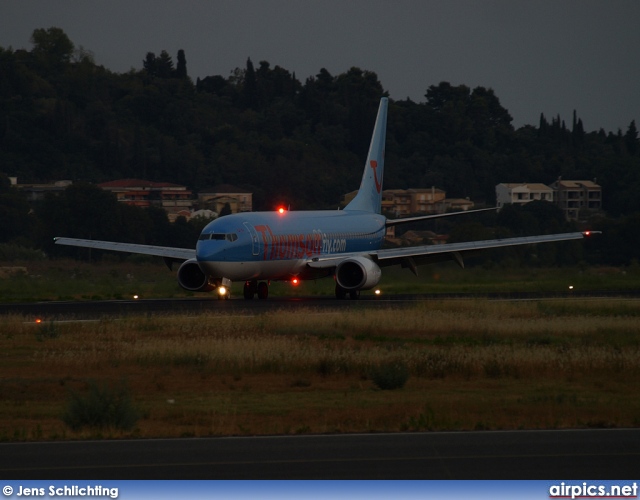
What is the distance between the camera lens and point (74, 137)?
197 m

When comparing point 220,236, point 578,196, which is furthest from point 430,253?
point 578,196

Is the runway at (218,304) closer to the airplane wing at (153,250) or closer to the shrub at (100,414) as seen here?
the airplane wing at (153,250)

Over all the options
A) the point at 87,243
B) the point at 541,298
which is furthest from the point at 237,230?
the point at 541,298

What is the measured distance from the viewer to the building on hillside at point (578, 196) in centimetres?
16064

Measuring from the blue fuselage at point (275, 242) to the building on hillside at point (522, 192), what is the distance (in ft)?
375

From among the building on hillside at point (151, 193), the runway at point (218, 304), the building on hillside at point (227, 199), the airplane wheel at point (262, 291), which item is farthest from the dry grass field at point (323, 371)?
the building on hillside at point (151, 193)

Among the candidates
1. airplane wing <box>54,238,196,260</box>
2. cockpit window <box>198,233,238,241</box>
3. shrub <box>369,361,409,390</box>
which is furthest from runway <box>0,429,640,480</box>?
airplane wing <box>54,238,196,260</box>

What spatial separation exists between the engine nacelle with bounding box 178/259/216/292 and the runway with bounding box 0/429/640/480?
115ft

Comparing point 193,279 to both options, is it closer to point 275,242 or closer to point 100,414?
point 275,242

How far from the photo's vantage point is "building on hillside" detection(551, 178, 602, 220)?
527 ft

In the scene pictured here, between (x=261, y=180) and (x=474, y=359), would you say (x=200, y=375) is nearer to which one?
(x=474, y=359)

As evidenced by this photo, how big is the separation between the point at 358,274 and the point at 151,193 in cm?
12246

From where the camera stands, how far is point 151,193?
174875mm

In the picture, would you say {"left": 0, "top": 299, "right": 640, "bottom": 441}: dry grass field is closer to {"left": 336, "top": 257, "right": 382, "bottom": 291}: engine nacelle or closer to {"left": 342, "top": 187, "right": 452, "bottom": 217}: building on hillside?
{"left": 336, "top": 257, "right": 382, "bottom": 291}: engine nacelle
